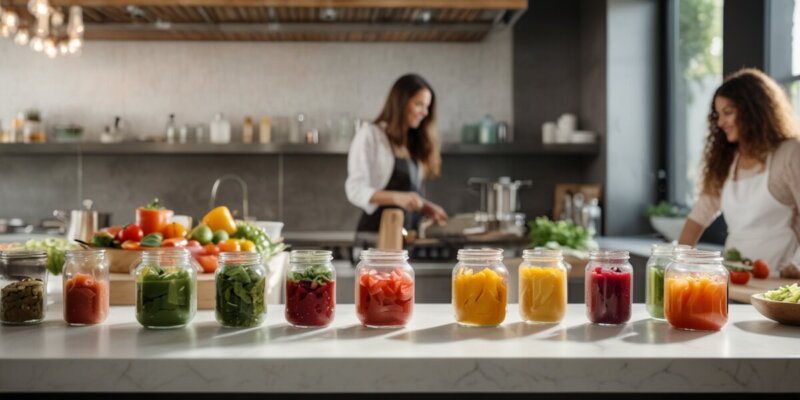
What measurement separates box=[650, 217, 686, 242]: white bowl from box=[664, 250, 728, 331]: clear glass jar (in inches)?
133

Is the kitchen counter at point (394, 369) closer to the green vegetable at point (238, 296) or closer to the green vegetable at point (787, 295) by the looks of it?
the green vegetable at point (238, 296)

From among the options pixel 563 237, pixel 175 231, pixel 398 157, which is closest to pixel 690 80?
pixel 563 237

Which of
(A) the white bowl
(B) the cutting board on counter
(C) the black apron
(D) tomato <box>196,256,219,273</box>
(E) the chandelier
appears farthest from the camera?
(A) the white bowl

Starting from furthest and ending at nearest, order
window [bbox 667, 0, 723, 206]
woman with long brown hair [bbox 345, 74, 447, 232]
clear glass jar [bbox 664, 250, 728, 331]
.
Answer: window [bbox 667, 0, 723, 206] → woman with long brown hair [bbox 345, 74, 447, 232] → clear glass jar [bbox 664, 250, 728, 331]

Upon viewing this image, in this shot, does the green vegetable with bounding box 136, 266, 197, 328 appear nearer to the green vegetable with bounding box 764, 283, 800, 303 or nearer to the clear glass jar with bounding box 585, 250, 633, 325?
the clear glass jar with bounding box 585, 250, 633, 325

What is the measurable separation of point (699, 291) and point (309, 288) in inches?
32.0

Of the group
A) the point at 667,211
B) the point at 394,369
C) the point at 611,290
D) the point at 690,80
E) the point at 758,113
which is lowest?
the point at 394,369

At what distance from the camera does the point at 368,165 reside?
4301 mm

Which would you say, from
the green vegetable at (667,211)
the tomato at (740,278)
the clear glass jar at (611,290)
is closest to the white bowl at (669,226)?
the green vegetable at (667,211)

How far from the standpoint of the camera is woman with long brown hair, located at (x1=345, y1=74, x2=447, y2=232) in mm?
4141

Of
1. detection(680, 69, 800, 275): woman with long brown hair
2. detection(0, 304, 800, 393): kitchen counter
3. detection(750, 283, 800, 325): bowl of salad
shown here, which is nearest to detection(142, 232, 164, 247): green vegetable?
detection(0, 304, 800, 393): kitchen counter

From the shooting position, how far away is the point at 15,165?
248 inches

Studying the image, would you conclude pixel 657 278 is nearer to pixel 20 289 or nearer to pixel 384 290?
pixel 384 290

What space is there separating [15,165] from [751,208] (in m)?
5.27
